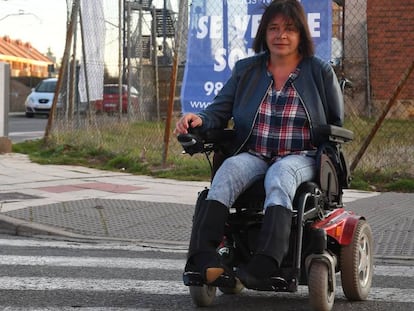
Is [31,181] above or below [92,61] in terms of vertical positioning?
below

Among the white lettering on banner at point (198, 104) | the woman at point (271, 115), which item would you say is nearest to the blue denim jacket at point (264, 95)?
the woman at point (271, 115)

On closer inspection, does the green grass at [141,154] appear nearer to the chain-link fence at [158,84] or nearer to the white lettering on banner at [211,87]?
the chain-link fence at [158,84]

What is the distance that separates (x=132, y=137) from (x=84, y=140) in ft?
3.16

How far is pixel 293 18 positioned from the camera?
5285mm

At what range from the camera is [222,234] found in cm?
482

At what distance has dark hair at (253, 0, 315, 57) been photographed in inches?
208

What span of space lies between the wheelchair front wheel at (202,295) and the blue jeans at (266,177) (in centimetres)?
52

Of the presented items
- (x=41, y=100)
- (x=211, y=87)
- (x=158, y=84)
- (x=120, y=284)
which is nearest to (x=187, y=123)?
(x=120, y=284)

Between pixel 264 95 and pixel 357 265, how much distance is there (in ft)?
3.65

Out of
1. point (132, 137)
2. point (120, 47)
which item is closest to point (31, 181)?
point (132, 137)

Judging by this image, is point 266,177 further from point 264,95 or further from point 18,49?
point 18,49

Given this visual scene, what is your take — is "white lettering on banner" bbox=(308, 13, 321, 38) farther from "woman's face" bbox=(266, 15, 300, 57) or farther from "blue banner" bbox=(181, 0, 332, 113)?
"woman's face" bbox=(266, 15, 300, 57)

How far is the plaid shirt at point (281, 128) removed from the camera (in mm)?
5219

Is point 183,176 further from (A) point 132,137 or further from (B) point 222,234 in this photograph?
(B) point 222,234
